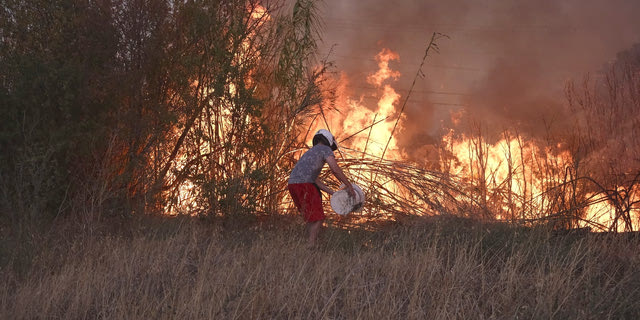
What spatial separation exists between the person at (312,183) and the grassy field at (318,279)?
377 millimetres

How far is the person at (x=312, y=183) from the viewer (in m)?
7.49

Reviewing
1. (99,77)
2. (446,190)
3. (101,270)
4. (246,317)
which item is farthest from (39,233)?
(446,190)

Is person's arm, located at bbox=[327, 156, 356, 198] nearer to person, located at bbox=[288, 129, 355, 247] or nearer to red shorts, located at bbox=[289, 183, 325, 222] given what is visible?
person, located at bbox=[288, 129, 355, 247]

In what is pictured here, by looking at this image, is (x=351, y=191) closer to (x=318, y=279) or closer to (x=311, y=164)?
(x=311, y=164)

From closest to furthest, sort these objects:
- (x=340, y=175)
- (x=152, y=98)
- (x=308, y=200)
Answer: (x=340, y=175), (x=308, y=200), (x=152, y=98)

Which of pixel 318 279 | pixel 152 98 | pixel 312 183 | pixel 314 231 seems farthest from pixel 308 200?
pixel 152 98

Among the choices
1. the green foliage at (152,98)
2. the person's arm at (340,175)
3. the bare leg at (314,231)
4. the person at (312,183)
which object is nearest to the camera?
the person's arm at (340,175)

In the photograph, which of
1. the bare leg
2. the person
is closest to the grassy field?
the bare leg

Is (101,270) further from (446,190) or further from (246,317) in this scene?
(446,190)

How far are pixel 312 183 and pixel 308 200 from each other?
23cm

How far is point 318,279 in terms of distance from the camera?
5.08m

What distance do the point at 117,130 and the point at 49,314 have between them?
4297mm

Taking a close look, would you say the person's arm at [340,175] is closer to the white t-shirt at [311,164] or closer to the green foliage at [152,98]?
the white t-shirt at [311,164]

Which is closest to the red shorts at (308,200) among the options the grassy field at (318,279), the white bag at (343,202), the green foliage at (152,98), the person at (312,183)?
the person at (312,183)
